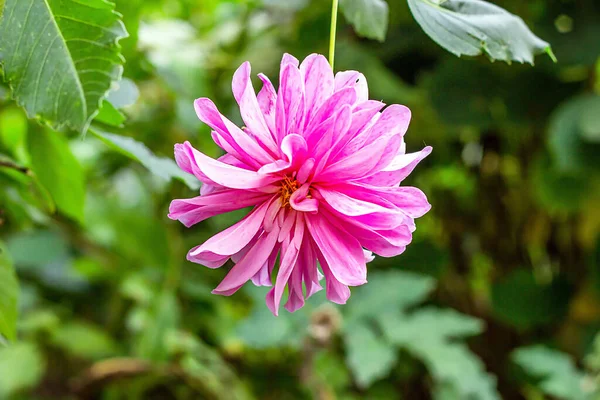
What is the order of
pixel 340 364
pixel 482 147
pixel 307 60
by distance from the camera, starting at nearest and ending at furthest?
pixel 307 60 < pixel 340 364 < pixel 482 147

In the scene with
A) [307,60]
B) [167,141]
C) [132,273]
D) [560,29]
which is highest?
[307,60]

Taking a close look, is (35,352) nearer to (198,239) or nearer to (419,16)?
(198,239)

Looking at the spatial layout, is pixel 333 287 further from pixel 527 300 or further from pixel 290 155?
pixel 527 300

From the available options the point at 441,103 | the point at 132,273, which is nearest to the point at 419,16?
the point at 441,103

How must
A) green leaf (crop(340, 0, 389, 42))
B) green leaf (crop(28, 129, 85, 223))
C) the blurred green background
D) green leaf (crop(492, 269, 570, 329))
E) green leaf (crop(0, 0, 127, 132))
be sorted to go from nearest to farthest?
green leaf (crop(0, 0, 127, 132))
green leaf (crop(340, 0, 389, 42))
green leaf (crop(28, 129, 85, 223))
the blurred green background
green leaf (crop(492, 269, 570, 329))

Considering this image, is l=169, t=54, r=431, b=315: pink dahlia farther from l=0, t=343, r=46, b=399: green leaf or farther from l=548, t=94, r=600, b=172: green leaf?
l=0, t=343, r=46, b=399: green leaf

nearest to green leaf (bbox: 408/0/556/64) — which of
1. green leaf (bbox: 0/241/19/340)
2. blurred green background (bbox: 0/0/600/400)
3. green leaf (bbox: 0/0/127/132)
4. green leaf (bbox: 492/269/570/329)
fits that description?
green leaf (bbox: 0/0/127/132)

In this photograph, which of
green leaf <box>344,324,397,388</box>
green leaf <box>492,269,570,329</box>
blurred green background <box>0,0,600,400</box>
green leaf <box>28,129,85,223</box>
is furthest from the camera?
green leaf <box>492,269,570,329</box>

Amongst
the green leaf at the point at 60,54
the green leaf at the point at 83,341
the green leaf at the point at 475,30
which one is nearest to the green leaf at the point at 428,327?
the green leaf at the point at 83,341
